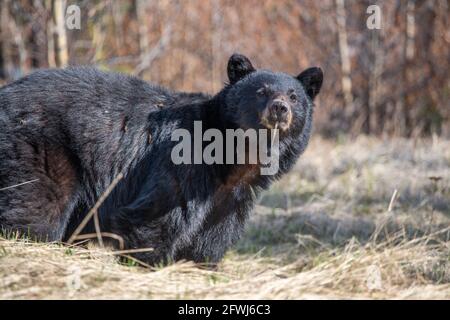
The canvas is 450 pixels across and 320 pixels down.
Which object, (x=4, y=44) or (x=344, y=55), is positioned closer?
(x=344, y=55)

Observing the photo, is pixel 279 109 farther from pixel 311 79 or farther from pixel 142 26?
pixel 142 26

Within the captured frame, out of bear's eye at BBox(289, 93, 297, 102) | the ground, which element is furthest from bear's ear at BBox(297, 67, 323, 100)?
the ground

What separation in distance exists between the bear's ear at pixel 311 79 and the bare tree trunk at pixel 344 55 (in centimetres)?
714

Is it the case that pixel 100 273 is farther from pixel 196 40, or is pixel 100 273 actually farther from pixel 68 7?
pixel 196 40

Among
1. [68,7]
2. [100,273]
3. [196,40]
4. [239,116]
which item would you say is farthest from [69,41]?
[100,273]

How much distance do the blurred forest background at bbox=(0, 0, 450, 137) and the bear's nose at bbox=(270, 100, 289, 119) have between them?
707cm

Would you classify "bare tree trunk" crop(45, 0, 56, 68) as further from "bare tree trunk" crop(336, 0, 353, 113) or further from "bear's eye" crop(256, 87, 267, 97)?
"bare tree trunk" crop(336, 0, 353, 113)

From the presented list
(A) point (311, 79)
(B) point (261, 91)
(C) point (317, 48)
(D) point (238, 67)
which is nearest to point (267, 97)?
(B) point (261, 91)

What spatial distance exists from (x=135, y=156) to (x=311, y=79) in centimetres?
166

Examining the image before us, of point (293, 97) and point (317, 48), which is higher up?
point (317, 48)

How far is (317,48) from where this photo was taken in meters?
13.0

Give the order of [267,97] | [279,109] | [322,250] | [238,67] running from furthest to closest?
[322,250], [238,67], [267,97], [279,109]

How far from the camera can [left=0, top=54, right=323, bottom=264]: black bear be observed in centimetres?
512

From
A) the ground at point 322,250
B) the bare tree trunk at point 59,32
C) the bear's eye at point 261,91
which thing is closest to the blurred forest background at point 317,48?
the ground at point 322,250
